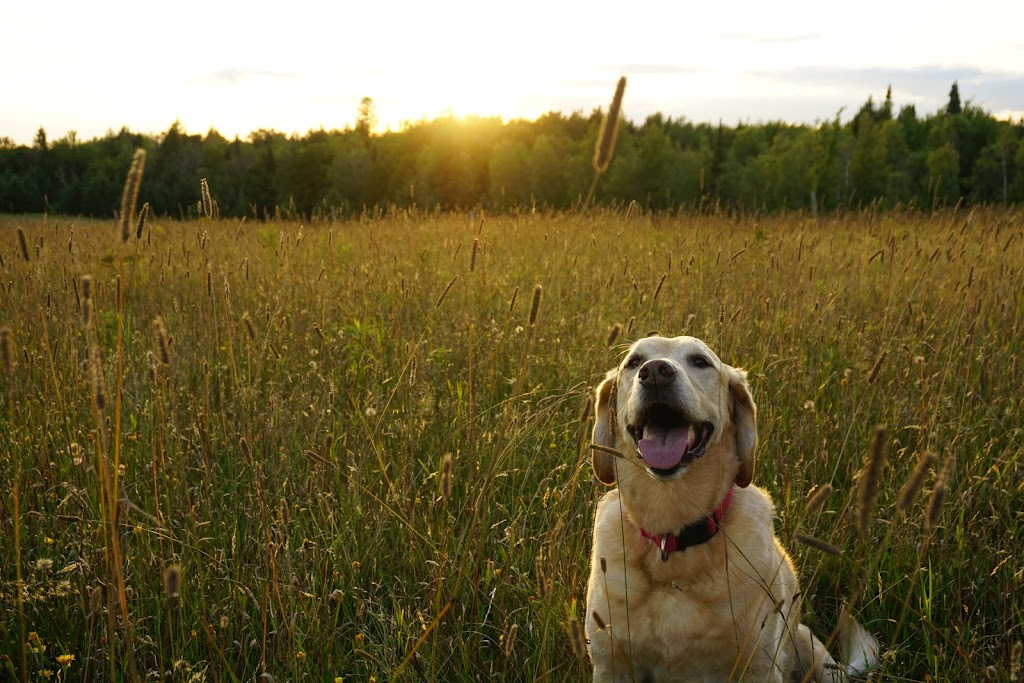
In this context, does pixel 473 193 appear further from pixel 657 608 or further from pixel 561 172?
pixel 657 608

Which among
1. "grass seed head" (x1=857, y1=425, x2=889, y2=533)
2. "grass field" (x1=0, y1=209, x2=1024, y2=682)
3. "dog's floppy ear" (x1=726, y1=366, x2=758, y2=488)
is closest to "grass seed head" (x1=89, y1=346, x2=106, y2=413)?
"grass field" (x1=0, y1=209, x2=1024, y2=682)

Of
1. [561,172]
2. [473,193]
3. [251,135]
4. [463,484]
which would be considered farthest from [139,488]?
[251,135]

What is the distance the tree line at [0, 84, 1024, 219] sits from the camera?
34.5 m

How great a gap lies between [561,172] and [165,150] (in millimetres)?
30495

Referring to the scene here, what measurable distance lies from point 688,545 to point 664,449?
0.31 m

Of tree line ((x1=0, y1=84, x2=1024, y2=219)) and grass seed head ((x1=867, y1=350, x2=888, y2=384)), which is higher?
tree line ((x1=0, y1=84, x2=1024, y2=219))

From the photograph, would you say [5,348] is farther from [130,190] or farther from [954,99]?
[954,99]

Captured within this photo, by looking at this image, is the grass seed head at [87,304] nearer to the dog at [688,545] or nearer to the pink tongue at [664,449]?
the dog at [688,545]

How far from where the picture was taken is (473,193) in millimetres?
57031

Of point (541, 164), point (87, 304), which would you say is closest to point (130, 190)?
point (87, 304)

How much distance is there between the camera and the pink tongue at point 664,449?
7.71 feet

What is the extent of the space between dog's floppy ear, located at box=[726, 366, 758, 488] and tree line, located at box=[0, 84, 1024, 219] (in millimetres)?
19555

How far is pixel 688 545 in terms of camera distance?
2.31 metres

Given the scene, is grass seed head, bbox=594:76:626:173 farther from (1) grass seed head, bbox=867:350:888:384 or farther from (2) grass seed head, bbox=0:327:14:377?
(2) grass seed head, bbox=0:327:14:377
